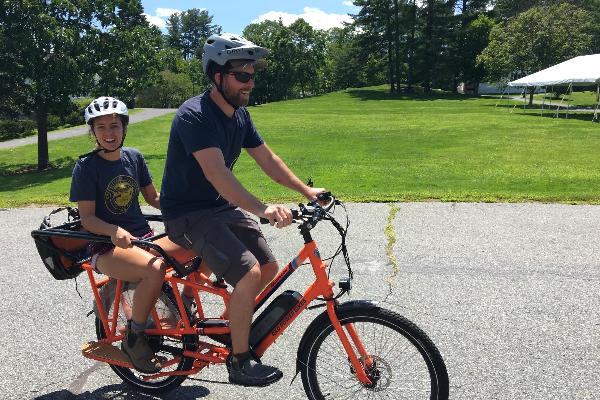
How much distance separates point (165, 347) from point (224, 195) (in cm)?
115

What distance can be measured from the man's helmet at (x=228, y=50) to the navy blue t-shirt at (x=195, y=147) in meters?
0.22

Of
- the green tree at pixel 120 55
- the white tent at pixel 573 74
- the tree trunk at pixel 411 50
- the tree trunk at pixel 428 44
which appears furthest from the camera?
the tree trunk at pixel 411 50

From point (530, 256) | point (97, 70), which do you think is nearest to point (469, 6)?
point (97, 70)

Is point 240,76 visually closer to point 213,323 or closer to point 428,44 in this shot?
point 213,323

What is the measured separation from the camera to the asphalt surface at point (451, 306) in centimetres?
356

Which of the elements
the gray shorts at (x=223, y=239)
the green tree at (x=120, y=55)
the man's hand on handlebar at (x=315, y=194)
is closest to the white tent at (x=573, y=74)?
the green tree at (x=120, y=55)

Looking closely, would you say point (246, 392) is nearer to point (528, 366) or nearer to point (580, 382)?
point (528, 366)

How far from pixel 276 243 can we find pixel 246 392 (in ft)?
11.0

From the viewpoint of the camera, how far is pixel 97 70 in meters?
16.8

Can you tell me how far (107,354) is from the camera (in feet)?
11.2

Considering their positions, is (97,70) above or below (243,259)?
above

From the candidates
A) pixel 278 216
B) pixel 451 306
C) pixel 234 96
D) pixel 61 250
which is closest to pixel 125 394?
pixel 61 250

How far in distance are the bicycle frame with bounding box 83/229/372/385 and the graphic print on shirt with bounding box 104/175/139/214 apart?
1.31 ft

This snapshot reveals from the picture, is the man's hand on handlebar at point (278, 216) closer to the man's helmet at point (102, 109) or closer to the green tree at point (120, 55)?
the man's helmet at point (102, 109)
